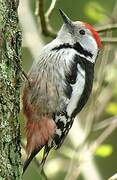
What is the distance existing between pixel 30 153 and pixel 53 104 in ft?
1.23

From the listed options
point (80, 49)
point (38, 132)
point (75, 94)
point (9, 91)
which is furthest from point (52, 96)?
point (9, 91)

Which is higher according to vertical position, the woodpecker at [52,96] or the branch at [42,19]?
the branch at [42,19]

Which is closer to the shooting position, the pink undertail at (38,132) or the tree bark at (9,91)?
the tree bark at (9,91)

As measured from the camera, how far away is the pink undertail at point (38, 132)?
13.3ft

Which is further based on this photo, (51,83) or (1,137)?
Answer: (51,83)

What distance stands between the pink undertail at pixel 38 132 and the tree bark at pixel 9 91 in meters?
0.78

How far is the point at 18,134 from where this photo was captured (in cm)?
317

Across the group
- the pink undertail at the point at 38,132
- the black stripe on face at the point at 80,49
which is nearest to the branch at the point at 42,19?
the black stripe on face at the point at 80,49

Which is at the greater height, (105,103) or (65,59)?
(65,59)

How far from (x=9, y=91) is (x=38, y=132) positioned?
1.03 meters

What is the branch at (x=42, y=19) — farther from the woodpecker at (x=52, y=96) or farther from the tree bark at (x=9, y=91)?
the tree bark at (x=9, y=91)

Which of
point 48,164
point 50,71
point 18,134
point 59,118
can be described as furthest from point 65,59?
point 48,164

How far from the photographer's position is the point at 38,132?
13.5 ft

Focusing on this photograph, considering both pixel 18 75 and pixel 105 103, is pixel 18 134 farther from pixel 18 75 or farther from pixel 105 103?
pixel 105 103
